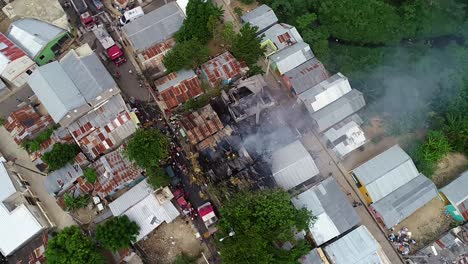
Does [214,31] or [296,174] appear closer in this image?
[296,174]

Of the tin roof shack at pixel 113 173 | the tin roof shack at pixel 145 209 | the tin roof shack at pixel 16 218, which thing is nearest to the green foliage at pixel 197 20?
the tin roof shack at pixel 113 173

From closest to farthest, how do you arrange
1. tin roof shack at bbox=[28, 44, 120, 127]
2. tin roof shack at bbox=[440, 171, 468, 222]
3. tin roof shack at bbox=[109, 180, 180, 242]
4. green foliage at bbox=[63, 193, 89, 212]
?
tin roof shack at bbox=[109, 180, 180, 242] → green foliage at bbox=[63, 193, 89, 212] → tin roof shack at bbox=[440, 171, 468, 222] → tin roof shack at bbox=[28, 44, 120, 127]

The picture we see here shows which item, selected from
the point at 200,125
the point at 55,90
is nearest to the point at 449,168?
the point at 200,125

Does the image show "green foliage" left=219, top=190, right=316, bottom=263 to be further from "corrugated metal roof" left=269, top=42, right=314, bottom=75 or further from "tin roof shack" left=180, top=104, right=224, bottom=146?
"corrugated metal roof" left=269, top=42, right=314, bottom=75

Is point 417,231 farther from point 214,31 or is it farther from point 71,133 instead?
point 71,133

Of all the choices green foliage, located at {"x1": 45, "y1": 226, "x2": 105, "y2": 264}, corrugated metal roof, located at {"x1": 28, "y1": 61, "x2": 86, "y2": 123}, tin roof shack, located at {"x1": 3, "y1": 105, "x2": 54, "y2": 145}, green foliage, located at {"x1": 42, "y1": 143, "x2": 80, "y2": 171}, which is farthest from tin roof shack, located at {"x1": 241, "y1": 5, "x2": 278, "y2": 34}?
green foliage, located at {"x1": 45, "y1": 226, "x2": 105, "y2": 264}

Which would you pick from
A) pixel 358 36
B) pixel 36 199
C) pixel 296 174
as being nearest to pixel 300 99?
pixel 296 174

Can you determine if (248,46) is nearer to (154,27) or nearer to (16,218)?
(154,27)
